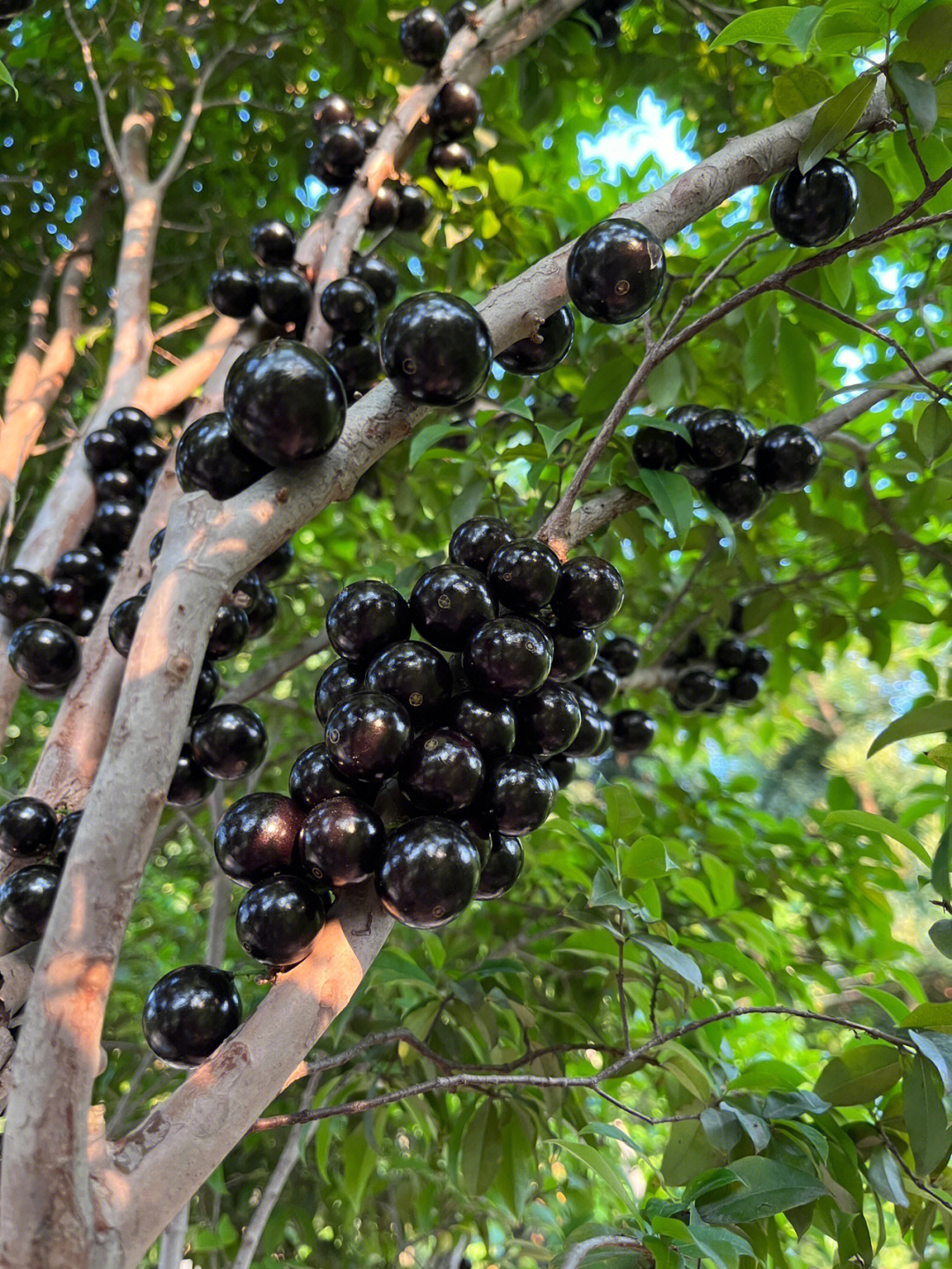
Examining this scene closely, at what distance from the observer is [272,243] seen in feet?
6.26

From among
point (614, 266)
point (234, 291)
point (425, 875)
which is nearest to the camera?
point (425, 875)

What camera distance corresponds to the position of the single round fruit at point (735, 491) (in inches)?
64.8

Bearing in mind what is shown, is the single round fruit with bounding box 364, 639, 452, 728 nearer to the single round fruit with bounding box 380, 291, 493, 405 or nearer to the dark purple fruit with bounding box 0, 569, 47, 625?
the single round fruit with bounding box 380, 291, 493, 405

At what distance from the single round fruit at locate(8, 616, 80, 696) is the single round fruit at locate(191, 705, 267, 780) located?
14.7 inches

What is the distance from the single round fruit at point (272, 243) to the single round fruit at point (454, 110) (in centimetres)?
46

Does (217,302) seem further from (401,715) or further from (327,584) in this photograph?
(401,715)

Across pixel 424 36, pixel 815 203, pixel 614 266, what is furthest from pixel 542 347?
pixel 424 36

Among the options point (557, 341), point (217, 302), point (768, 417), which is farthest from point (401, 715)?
point (768, 417)

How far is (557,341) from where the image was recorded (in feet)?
4.26

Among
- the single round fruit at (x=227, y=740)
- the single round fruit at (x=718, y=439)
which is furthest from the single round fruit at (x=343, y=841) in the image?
the single round fruit at (x=718, y=439)

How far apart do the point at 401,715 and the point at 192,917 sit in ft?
8.54

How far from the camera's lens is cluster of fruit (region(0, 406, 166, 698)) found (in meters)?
1.49

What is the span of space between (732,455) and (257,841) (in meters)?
1.09

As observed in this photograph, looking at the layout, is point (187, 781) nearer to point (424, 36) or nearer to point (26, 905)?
point (26, 905)
